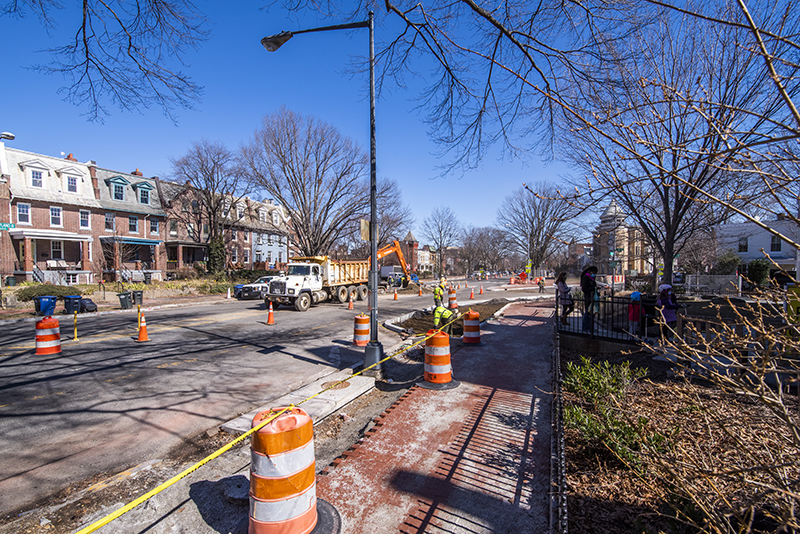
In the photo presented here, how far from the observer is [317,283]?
20.8 meters

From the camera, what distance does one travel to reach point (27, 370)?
26.6ft

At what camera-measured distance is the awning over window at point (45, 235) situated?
2670 centimetres

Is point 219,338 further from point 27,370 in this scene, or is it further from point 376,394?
point 376,394

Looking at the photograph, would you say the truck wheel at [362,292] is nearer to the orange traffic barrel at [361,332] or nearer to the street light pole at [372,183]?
the orange traffic barrel at [361,332]

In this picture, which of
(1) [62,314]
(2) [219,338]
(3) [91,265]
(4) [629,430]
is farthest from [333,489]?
(3) [91,265]

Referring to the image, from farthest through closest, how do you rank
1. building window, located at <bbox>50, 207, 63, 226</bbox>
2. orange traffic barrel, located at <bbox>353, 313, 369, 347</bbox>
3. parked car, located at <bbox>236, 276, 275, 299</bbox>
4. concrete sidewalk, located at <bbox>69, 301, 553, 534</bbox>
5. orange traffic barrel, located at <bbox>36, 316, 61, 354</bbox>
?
building window, located at <bbox>50, 207, 63, 226</bbox> < parked car, located at <bbox>236, 276, 275, 299</bbox> < orange traffic barrel, located at <bbox>353, 313, 369, 347</bbox> < orange traffic barrel, located at <bbox>36, 316, 61, 354</bbox> < concrete sidewalk, located at <bbox>69, 301, 553, 534</bbox>

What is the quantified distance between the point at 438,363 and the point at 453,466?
261 centimetres

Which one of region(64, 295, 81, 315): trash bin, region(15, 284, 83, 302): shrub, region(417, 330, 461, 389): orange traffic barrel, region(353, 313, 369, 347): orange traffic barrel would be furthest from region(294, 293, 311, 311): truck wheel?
region(417, 330, 461, 389): orange traffic barrel

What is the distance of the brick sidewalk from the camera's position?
357 centimetres

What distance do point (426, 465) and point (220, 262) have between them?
36.3 metres

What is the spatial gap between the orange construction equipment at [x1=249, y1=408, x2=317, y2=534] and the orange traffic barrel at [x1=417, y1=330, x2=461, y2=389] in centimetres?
392

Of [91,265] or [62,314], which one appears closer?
[62,314]

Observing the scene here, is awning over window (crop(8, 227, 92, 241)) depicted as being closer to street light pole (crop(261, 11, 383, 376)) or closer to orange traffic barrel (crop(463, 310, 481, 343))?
street light pole (crop(261, 11, 383, 376))

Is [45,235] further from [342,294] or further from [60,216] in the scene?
[342,294]
